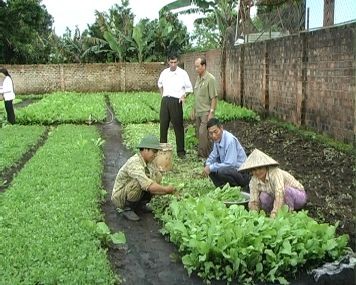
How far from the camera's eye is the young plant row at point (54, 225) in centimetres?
443

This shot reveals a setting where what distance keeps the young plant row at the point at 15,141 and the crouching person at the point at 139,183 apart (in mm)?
3294

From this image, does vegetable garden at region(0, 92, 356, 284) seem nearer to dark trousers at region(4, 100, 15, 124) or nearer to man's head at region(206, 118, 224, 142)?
man's head at region(206, 118, 224, 142)

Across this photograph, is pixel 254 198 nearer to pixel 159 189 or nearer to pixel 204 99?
pixel 159 189

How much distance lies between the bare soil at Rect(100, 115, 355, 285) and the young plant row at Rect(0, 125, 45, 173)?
1686mm

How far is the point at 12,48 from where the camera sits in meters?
31.5

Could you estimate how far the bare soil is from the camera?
4.69 m

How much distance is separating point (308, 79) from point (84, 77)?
19.4 metres

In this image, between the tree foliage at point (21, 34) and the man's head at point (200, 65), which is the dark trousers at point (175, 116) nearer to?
the man's head at point (200, 65)

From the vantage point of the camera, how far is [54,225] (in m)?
5.59

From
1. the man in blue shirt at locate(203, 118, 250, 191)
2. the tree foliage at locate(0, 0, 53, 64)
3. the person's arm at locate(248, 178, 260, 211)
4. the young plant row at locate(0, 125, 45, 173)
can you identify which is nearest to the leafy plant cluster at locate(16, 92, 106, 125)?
the young plant row at locate(0, 125, 45, 173)

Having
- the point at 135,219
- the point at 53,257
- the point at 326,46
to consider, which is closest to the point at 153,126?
the point at 326,46

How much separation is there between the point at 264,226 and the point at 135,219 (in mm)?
2055

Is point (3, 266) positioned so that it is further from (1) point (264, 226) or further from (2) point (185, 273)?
(1) point (264, 226)

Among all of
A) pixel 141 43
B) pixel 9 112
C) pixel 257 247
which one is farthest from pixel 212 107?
pixel 141 43
